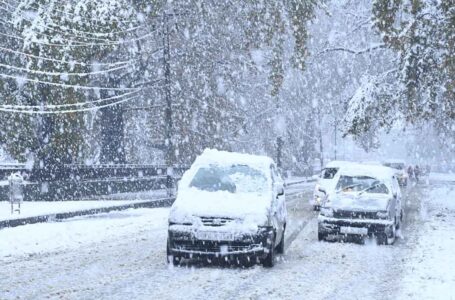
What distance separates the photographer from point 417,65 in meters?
20.7

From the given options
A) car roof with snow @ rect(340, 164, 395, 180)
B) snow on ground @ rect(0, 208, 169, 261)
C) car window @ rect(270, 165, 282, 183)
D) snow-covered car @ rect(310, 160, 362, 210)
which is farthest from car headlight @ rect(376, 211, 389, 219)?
snow-covered car @ rect(310, 160, 362, 210)

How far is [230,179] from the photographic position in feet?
41.9

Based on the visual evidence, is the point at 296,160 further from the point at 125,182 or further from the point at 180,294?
the point at 180,294

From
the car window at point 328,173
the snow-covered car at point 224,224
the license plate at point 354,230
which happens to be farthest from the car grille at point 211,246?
the car window at point 328,173

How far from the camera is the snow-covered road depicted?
931cm

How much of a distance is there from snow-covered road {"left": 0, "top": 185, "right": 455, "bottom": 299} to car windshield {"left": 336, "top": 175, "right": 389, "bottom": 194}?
50.3 inches

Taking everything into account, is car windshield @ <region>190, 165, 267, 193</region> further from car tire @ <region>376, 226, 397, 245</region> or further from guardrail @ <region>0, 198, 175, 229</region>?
guardrail @ <region>0, 198, 175, 229</region>

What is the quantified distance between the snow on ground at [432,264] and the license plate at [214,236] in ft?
8.86

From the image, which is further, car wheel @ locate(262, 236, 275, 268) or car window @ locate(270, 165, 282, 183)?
Answer: car window @ locate(270, 165, 282, 183)

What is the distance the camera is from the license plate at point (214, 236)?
36.4 feet

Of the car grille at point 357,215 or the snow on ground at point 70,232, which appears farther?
the car grille at point 357,215

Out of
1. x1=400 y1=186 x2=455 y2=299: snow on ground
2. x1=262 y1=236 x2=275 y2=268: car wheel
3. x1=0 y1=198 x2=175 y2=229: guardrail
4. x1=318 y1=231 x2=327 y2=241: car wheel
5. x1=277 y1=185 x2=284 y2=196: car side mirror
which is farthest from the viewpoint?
x1=0 y1=198 x2=175 y2=229: guardrail

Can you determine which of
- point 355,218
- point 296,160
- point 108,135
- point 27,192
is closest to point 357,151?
point 296,160

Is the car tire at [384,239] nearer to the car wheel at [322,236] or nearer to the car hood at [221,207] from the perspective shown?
the car wheel at [322,236]
